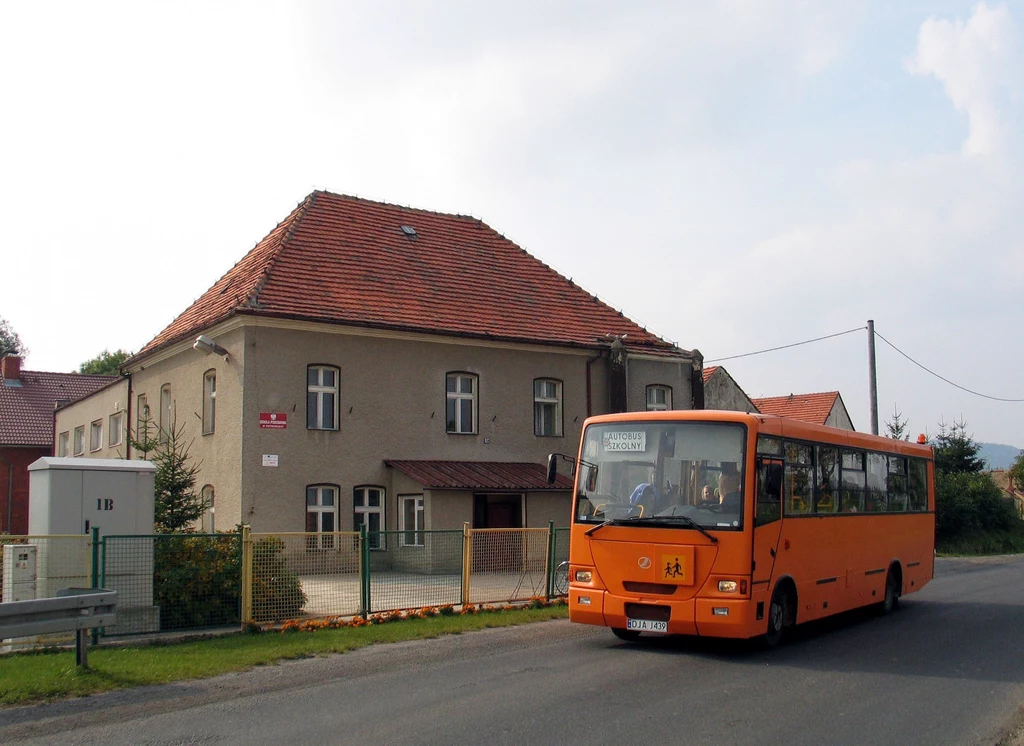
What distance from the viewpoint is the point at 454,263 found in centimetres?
A: 3008

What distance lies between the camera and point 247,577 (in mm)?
13617

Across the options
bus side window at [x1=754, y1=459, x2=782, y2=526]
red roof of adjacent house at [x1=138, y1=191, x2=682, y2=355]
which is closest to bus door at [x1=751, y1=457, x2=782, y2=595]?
bus side window at [x1=754, y1=459, x2=782, y2=526]

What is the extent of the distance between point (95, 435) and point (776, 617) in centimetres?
2936

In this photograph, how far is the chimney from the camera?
178 feet

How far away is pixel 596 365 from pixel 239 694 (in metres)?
20.4

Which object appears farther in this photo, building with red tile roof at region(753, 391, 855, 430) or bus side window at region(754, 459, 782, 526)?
building with red tile roof at region(753, 391, 855, 430)

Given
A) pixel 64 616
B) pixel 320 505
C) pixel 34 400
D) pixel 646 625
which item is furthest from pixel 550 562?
pixel 34 400

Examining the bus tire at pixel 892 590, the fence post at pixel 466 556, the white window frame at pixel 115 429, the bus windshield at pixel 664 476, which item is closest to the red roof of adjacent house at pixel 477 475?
the fence post at pixel 466 556

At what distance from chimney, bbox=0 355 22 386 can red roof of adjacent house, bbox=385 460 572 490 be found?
37.4m

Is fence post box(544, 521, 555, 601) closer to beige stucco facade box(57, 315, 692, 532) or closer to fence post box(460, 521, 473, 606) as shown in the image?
fence post box(460, 521, 473, 606)

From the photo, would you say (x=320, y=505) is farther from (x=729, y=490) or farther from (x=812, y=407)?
(x=812, y=407)

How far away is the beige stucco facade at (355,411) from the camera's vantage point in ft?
77.5

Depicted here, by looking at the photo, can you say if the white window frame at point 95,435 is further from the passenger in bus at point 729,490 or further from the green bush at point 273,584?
the passenger in bus at point 729,490

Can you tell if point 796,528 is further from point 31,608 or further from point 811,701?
point 31,608
